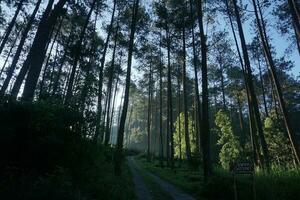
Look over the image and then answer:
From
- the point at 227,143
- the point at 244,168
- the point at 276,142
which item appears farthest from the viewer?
the point at 227,143

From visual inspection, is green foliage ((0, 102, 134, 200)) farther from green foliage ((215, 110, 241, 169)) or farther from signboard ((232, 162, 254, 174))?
green foliage ((215, 110, 241, 169))

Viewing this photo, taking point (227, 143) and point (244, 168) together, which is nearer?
point (244, 168)

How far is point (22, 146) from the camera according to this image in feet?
22.2

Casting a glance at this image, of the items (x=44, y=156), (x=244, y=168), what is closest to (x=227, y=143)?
(x=244, y=168)

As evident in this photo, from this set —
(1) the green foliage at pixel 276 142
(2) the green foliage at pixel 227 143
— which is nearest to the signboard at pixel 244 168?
(1) the green foliage at pixel 276 142

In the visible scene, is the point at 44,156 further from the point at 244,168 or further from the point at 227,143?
the point at 227,143

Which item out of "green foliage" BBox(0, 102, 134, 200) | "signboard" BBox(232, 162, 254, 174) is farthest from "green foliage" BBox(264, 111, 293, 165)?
"green foliage" BBox(0, 102, 134, 200)

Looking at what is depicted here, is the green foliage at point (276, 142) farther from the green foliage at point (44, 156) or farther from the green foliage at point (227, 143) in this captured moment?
the green foliage at point (44, 156)

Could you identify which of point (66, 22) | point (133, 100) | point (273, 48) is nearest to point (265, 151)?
point (273, 48)

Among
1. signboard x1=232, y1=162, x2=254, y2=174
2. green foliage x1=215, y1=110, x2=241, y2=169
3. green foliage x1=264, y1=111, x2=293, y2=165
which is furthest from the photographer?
green foliage x1=215, y1=110, x2=241, y2=169

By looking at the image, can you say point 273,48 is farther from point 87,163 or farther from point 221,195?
point 87,163

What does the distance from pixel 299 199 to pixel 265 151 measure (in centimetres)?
549

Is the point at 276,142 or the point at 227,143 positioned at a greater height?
the point at 227,143

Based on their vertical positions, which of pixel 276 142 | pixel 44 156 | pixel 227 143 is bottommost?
pixel 44 156
